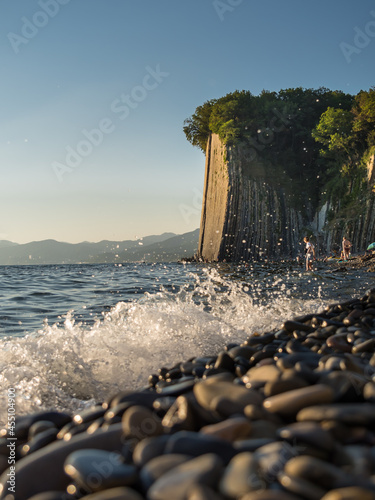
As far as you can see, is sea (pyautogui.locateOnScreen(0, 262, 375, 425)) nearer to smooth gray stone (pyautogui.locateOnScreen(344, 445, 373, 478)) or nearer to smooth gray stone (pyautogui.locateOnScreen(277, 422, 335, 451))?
smooth gray stone (pyautogui.locateOnScreen(277, 422, 335, 451))

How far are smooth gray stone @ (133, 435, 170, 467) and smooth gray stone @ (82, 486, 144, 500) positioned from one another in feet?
0.55

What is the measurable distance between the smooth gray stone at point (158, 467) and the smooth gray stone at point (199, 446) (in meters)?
0.05

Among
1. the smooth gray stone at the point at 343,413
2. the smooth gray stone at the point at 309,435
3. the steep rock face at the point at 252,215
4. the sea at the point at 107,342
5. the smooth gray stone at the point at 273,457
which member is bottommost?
the sea at the point at 107,342

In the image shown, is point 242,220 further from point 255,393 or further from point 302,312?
point 255,393

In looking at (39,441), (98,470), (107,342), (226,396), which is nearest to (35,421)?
(39,441)

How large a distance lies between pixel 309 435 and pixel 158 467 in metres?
0.72

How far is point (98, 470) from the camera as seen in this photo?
5.70ft

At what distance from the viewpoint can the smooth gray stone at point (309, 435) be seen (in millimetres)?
1632

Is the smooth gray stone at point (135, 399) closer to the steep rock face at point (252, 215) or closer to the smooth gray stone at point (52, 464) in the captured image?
the smooth gray stone at point (52, 464)

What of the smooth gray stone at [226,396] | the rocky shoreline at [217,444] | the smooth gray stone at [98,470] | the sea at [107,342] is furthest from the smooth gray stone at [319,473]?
the sea at [107,342]

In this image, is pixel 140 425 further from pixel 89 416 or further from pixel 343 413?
pixel 343 413

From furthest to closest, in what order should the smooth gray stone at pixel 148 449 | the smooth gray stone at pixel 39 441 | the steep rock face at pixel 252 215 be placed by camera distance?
the steep rock face at pixel 252 215
the smooth gray stone at pixel 39 441
the smooth gray stone at pixel 148 449

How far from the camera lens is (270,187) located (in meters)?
49.2

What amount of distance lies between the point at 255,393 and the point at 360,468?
724 mm
